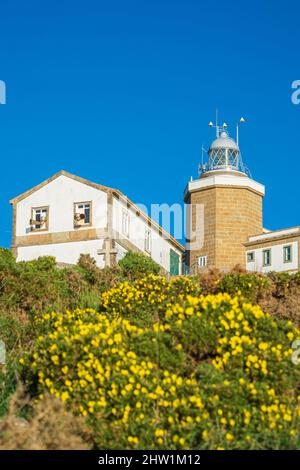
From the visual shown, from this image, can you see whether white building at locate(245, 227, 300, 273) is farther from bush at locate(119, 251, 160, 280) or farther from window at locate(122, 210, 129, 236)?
bush at locate(119, 251, 160, 280)

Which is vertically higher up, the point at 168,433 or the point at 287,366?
the point at 287,366

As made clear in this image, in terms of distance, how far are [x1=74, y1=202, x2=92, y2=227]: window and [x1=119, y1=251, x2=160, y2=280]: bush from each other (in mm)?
8863

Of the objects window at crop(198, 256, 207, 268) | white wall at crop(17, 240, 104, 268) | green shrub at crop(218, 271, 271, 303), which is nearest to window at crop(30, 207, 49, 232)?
white wall at crop(17, 240, 104, 268)

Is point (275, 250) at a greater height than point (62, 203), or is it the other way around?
point (62, 203)

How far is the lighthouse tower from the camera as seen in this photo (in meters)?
50.8

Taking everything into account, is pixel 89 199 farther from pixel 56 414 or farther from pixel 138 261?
pixel 56 414

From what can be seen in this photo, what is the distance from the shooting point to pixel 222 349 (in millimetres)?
11594

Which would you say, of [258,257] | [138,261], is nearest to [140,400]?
[138,261]

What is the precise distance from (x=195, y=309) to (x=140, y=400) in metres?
2.39

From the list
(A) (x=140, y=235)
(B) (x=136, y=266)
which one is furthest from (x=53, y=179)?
(B) (x=136, y=266)

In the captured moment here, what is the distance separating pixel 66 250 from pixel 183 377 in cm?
2854

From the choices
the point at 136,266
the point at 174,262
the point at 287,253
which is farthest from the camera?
the point at 287,253

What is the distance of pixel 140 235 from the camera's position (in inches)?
1660

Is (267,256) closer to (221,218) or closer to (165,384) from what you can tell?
(221,218)
